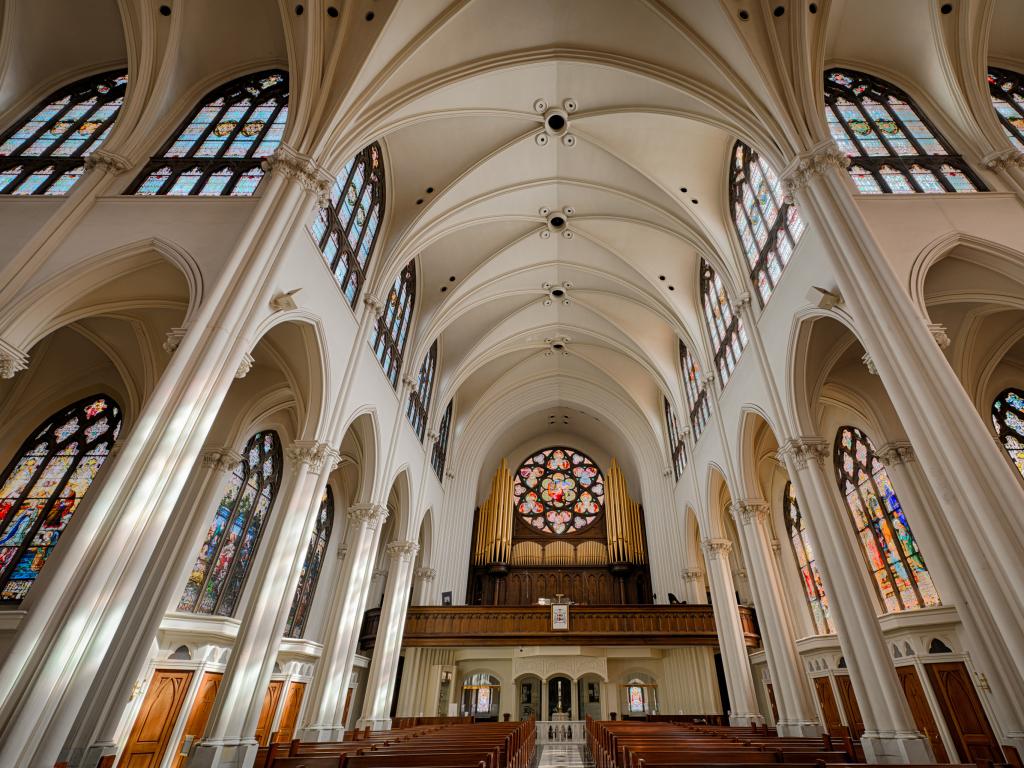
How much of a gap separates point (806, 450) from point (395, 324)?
10685 millimetres

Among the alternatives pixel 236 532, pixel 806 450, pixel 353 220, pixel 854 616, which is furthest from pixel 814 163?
pixel 236 532

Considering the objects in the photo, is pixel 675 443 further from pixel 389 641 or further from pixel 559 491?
pixel 389 641

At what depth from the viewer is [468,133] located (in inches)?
523

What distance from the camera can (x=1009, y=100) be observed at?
10.7 metres

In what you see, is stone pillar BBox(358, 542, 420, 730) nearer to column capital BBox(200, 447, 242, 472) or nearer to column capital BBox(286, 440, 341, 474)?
column capital BBox(200, 447, 242, 472)

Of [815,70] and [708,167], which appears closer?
[815,70]

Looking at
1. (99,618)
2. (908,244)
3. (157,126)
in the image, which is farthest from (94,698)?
(908,244)

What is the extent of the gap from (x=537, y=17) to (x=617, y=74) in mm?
2169

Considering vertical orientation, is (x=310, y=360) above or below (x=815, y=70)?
below

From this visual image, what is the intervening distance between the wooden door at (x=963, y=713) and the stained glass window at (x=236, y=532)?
14968 millimetres

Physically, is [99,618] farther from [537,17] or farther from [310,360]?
[537,17]

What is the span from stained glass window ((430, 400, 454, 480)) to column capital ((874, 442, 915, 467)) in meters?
A: 13.9

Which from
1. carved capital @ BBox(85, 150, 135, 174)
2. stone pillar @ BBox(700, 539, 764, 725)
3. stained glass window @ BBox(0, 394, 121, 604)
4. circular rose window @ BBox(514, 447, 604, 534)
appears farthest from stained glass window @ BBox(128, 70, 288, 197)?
circular rose window @ BBox(514, 447, 604, 534)

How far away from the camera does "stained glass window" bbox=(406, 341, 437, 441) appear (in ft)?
54.4
